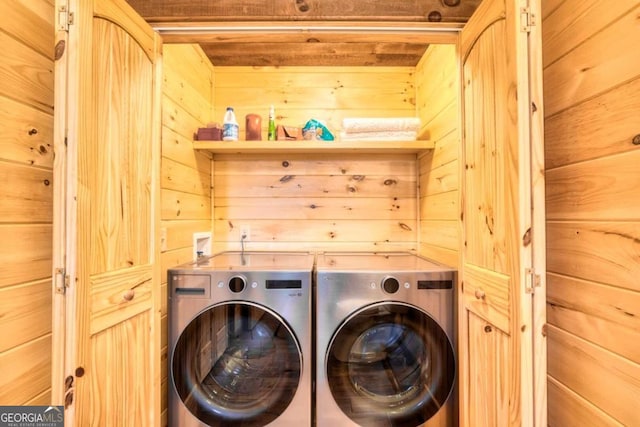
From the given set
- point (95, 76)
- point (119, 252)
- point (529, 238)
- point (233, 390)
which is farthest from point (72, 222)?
point (529, 238)

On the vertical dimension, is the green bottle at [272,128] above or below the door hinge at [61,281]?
above

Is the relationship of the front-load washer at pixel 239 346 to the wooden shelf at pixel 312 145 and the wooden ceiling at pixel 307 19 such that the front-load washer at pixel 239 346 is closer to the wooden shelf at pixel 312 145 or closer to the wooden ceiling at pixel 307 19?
the wooden shelf at pixel 312 145

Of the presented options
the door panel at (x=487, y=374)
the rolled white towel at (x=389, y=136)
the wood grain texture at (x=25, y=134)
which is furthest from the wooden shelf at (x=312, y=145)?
the door panel at (x=487, y=374)

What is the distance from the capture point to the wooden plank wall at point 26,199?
2.59ft

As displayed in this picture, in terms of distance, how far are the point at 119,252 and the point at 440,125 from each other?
5.56ft

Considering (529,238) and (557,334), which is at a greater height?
(529,238)

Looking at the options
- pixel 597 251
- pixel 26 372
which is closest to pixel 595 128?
pixel 597 251

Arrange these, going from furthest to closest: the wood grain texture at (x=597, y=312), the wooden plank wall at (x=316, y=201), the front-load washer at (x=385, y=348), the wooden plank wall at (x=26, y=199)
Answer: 1. the wooden plank wall at (x=316, y=201)
2. the front-load washer at (x=385, y=348)
3. the wooden plank wall at (x=26, y=199)
4. the wood grain texture at (x=597, y=312)

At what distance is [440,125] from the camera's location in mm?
1699

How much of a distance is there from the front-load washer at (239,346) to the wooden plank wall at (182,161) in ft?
0.39

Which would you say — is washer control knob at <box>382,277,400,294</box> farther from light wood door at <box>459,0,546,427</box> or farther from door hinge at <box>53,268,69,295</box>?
door hinge at <box>53,268,69,295</box>

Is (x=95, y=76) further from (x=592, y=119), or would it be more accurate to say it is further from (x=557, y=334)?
(x=557, y=334)

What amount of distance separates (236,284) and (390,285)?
0.71 metres

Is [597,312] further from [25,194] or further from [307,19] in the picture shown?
[25,194]
